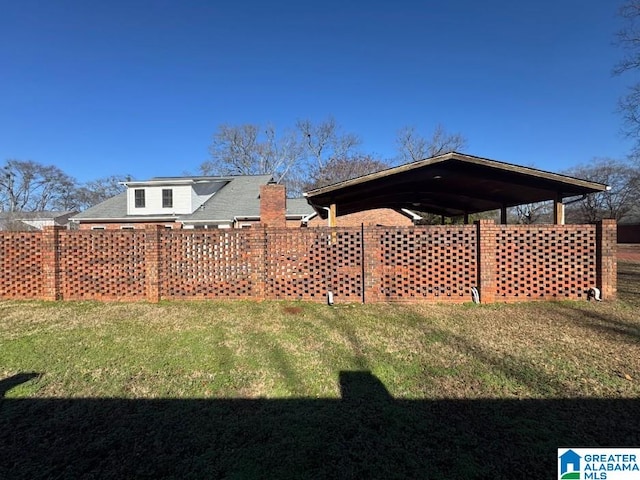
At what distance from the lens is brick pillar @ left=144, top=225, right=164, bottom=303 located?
7.65 metres

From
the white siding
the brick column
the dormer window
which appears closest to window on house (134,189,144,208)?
the dormer window

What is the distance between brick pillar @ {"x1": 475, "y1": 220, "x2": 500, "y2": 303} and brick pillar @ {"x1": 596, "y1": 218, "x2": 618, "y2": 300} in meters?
2.20

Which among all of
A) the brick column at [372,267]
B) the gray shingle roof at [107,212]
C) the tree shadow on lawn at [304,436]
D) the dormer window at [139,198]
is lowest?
the tree shadow on lawn at [304,436]

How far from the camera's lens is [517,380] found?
3.57m

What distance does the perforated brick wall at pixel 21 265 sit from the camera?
312 inches

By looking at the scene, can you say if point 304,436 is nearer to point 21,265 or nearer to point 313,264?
point 313,264

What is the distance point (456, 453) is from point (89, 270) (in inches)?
337

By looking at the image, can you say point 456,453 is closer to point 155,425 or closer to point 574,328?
point 155,425

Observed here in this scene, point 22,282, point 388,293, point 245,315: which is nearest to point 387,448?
point 245,315

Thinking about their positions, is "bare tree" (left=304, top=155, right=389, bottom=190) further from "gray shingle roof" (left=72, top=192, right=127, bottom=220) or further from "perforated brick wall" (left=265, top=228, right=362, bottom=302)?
"perforated brick wall" (left=265, top=228, right=362, bottom=302)

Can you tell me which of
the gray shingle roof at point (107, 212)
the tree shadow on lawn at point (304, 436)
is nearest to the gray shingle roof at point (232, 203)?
the gray shingle roof at point (107, 212)

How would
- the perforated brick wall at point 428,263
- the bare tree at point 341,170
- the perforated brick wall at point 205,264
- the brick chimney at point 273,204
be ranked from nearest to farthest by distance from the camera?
the perforated brick wall at point 428,263, the perforated brick wall at point 205,264, the brick chimney at point 273,204, the bare tree at point 341,170

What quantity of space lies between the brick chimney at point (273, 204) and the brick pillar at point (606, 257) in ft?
30.9

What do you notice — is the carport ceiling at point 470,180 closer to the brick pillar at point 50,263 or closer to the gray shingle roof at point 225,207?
the brick pillar at point 50,263
